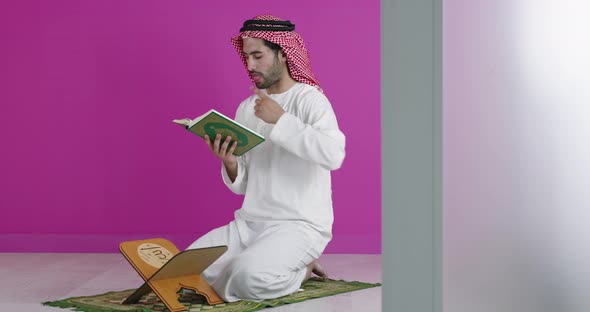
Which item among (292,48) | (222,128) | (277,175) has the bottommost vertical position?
(277,175)

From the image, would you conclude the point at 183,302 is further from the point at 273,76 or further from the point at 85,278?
the point at 273,76

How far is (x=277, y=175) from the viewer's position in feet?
11.7

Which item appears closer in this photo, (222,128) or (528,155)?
(528,155)

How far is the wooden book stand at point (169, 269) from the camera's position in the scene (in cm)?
298

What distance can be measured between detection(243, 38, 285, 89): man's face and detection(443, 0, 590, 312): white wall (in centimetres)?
304

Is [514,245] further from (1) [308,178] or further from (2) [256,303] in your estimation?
(1) [308,178]

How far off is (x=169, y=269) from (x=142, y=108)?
2170mm

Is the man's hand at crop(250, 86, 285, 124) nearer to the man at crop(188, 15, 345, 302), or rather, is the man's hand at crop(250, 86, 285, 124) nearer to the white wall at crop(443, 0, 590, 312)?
the man at crop(188, 15, 345, 302)

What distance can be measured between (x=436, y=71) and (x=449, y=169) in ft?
0.23

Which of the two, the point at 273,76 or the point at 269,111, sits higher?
the point at 273,76

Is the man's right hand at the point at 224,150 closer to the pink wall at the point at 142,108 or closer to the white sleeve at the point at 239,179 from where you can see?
the white sleeve at the point at 239,179

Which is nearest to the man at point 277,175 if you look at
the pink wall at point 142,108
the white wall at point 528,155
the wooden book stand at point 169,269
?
the wooden book stand at point 169,269

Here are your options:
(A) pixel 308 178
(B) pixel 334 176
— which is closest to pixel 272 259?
(A) pixel 308 178

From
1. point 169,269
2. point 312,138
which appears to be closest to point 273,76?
point 312,138
